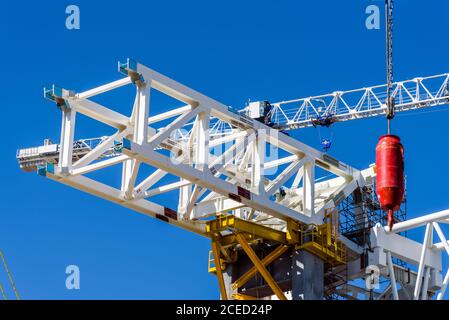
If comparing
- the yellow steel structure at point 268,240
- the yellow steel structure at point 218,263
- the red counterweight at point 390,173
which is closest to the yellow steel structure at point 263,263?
the yellow steel structure at point 268,240

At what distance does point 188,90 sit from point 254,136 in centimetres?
613

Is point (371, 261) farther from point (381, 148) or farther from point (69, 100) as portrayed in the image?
point (381, 148)

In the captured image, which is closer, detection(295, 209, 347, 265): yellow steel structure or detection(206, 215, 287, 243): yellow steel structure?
detection(206, 215, 287, 243): yellow steel structure

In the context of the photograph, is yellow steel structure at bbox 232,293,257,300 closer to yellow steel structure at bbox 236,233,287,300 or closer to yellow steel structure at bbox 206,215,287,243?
yellow steel structure at bbox 236,233,287,300

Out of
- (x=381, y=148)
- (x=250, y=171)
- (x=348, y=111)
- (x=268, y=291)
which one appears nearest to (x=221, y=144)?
(x=250, y=171)

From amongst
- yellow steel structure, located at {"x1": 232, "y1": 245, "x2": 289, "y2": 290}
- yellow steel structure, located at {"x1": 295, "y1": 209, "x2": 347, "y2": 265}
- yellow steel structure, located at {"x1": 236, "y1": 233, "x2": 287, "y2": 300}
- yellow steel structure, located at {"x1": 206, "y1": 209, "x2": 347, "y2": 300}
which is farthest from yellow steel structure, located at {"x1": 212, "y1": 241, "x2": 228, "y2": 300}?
yellow steel structure, located at {"x1": 295, "y1": 209, "x2": 347, "y2": 265}

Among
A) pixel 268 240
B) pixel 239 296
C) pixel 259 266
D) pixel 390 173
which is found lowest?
pixel 390 173

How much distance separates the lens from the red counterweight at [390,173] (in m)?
56.2

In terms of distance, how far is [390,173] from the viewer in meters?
56.3

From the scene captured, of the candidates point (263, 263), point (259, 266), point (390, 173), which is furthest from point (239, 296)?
point (390, 173)

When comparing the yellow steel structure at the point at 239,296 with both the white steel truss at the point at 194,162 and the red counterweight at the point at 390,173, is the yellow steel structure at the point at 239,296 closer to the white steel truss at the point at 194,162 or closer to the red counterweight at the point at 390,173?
the white steel truss at the point at 194,162

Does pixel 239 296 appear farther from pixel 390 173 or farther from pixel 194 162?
pixel 390 173

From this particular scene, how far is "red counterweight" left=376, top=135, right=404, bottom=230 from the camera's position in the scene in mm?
56156

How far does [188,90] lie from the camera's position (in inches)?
2908
